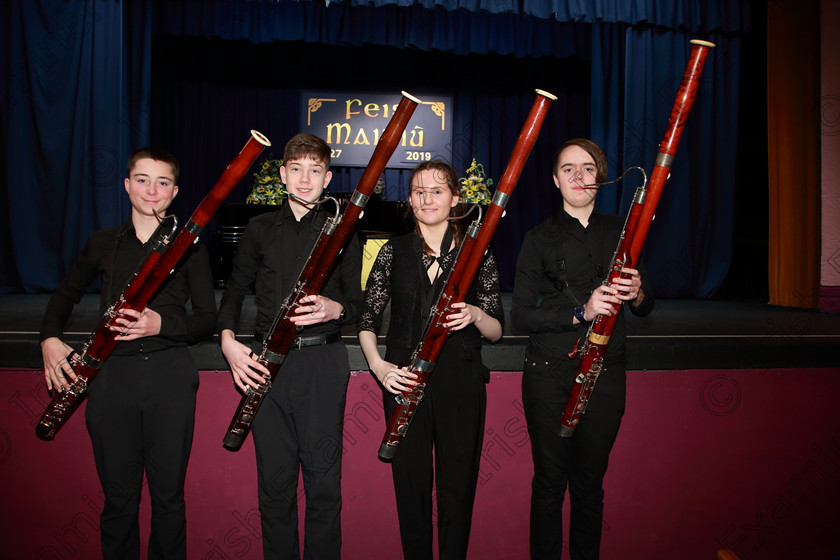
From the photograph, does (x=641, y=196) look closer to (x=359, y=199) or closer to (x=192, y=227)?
(x=359, y=199)

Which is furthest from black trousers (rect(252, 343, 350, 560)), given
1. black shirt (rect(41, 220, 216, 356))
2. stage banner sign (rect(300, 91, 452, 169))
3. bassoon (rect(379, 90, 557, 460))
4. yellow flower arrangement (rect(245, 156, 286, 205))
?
stage banner sign (rect(300, 91, 452, 169))

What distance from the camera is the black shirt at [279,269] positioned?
→ 1.89 metres

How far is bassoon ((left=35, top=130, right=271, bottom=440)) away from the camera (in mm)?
1646

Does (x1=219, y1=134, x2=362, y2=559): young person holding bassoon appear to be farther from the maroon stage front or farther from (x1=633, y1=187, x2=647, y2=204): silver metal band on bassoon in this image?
(x1=633, y1=187, x2=647, y2=204): silver metal band on bassoon

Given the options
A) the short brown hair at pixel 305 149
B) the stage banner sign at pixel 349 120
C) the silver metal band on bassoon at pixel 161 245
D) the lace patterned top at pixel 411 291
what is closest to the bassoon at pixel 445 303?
the lace patterned top at pixel 411 291

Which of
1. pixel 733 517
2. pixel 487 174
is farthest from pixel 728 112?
pixel 733 517

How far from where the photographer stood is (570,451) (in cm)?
192

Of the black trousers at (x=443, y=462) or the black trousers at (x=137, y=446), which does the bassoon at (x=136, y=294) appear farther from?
the black trousers at (x=443, y=462)

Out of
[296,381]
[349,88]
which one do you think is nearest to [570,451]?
[296,381]

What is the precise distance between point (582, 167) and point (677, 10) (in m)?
4.97

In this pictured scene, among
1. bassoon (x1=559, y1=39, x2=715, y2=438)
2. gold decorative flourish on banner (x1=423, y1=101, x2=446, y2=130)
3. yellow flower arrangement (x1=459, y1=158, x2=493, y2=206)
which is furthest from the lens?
gold decorative flourish on banner (x1=423, y1=101, x2=446, y2=130)

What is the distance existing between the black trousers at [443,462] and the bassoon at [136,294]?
80 centimetres

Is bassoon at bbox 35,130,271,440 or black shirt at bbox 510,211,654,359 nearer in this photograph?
bassoon at bbox 35,130,271,440

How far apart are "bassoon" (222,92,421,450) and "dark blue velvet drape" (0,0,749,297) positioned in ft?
13.5
